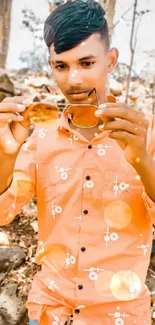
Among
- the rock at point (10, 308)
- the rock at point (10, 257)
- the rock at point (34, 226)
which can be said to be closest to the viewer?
the rock at point (10, 308)

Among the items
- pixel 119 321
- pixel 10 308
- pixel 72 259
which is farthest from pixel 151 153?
pixel 10 308

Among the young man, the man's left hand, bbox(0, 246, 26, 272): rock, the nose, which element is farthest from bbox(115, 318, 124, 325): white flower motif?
bbox(0, 246, 26, 272): rock

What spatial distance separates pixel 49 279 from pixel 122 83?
26.5 ft

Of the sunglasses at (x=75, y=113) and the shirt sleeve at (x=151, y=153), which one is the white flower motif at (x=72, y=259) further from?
the sunglasses at (x=75, y=113)

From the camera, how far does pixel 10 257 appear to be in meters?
3.90

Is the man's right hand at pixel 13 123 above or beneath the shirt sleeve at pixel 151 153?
above

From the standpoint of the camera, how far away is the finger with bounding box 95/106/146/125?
4.40 feet

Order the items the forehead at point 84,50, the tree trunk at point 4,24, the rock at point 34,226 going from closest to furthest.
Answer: the forehead at point 84,50 < the rock at point 34,226 < the tree trunk at point 4,24

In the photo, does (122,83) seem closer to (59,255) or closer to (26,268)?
(26,268)

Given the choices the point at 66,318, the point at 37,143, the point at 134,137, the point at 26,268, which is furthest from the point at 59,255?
the point at 26,268

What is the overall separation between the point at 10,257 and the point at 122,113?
2.83 metres

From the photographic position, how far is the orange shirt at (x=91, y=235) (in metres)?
1.72

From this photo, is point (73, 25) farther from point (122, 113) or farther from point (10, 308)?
point (10, 308)

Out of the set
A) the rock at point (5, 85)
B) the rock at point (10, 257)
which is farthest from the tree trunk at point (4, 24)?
the rock at point (10, 257)
